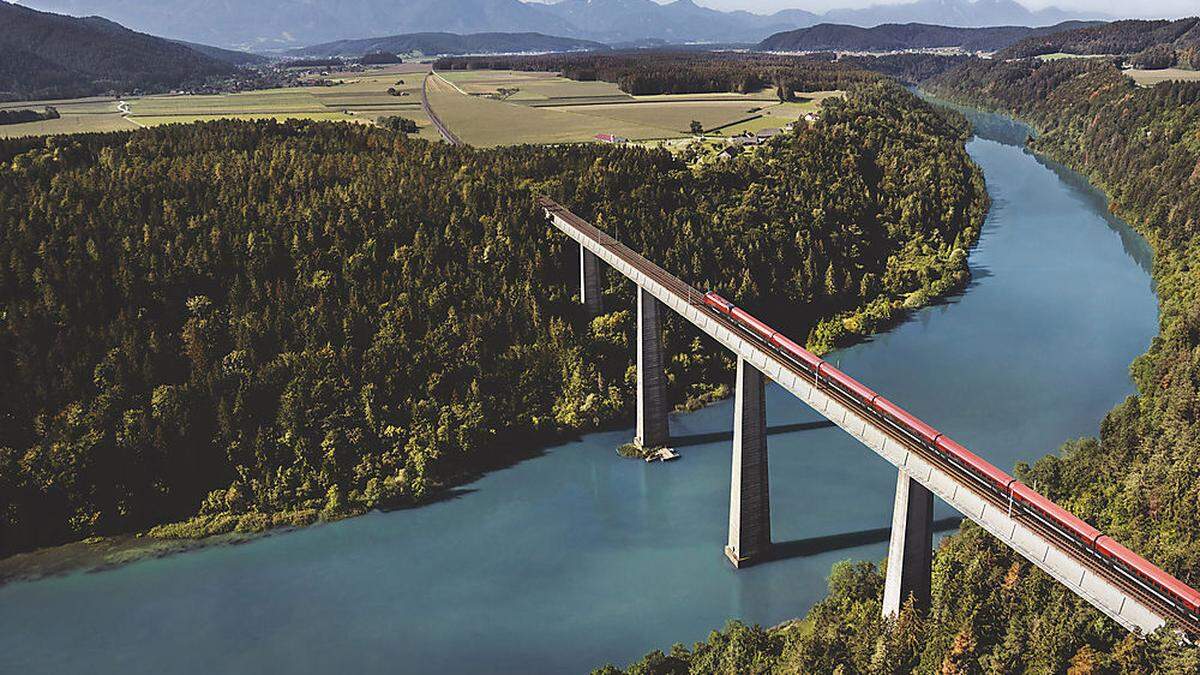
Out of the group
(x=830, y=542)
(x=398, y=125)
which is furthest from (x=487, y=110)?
(x=830, y=542)

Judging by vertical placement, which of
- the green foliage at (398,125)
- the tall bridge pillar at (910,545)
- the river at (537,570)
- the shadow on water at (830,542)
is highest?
the green foliage at (398,125)

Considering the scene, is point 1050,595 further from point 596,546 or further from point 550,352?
point 550,352

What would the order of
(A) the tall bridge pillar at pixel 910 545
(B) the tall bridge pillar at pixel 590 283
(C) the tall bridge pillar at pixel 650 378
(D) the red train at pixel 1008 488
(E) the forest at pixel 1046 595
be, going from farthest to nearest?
1. (B) the tall bridge pillar at pixel 590 283
2. (C) the tall bridge pillar at pixel 650 378
3. (A) the tall bridge pillar at pixel 910 545
4. (E) the forest at pixel 1046 595
5. (D) the red train at pixel 1008 488

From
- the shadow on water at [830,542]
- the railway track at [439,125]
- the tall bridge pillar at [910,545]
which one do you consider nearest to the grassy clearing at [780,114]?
the railway track at [439,125]

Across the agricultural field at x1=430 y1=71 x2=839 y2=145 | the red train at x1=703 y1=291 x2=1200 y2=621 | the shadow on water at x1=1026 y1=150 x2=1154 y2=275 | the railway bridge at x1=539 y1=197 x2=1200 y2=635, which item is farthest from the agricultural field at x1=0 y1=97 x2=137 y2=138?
the shadow on water at x1=1026 y1=150 x2=1154 y2=275

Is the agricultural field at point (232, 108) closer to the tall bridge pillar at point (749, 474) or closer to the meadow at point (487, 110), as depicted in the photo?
the meadow at point (487, 110)

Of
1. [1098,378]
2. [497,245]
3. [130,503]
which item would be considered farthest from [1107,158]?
[130,503]
